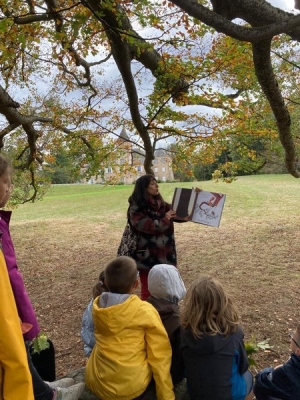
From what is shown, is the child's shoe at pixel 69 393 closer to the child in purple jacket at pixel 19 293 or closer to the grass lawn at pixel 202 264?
the child in purple jacket at pixel 19 293

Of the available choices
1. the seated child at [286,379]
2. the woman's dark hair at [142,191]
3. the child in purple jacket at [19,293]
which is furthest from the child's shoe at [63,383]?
the woman's dark hair at [142,191]

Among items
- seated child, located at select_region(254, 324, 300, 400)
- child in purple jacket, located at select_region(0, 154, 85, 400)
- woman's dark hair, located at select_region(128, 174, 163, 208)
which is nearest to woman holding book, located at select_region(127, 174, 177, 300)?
woman's dark hair, located at select_region(128, 174, 163, 208)

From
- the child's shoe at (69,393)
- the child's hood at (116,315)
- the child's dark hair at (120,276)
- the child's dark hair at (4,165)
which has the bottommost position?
the child's shoe at (69,393)

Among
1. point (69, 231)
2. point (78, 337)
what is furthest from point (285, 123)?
point (69, 231)

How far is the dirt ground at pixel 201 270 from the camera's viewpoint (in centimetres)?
421

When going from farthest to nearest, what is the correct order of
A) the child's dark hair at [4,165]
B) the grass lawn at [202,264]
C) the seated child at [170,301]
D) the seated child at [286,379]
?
the grass lawn at [202,264], the seated child at [170,301], the seated child at [286,379], the child's dark hair at [4,165]

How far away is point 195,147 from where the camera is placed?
6340mm

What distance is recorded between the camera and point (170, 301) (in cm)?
270

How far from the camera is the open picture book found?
423 cm

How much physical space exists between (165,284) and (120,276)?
0.37 meters

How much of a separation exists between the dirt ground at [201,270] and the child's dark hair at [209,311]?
1452mm

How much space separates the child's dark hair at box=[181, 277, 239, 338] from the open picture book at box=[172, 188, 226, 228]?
6.25 feet

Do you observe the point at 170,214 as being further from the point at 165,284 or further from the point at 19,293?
the point at 19,293

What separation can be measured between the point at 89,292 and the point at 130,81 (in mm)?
3622
